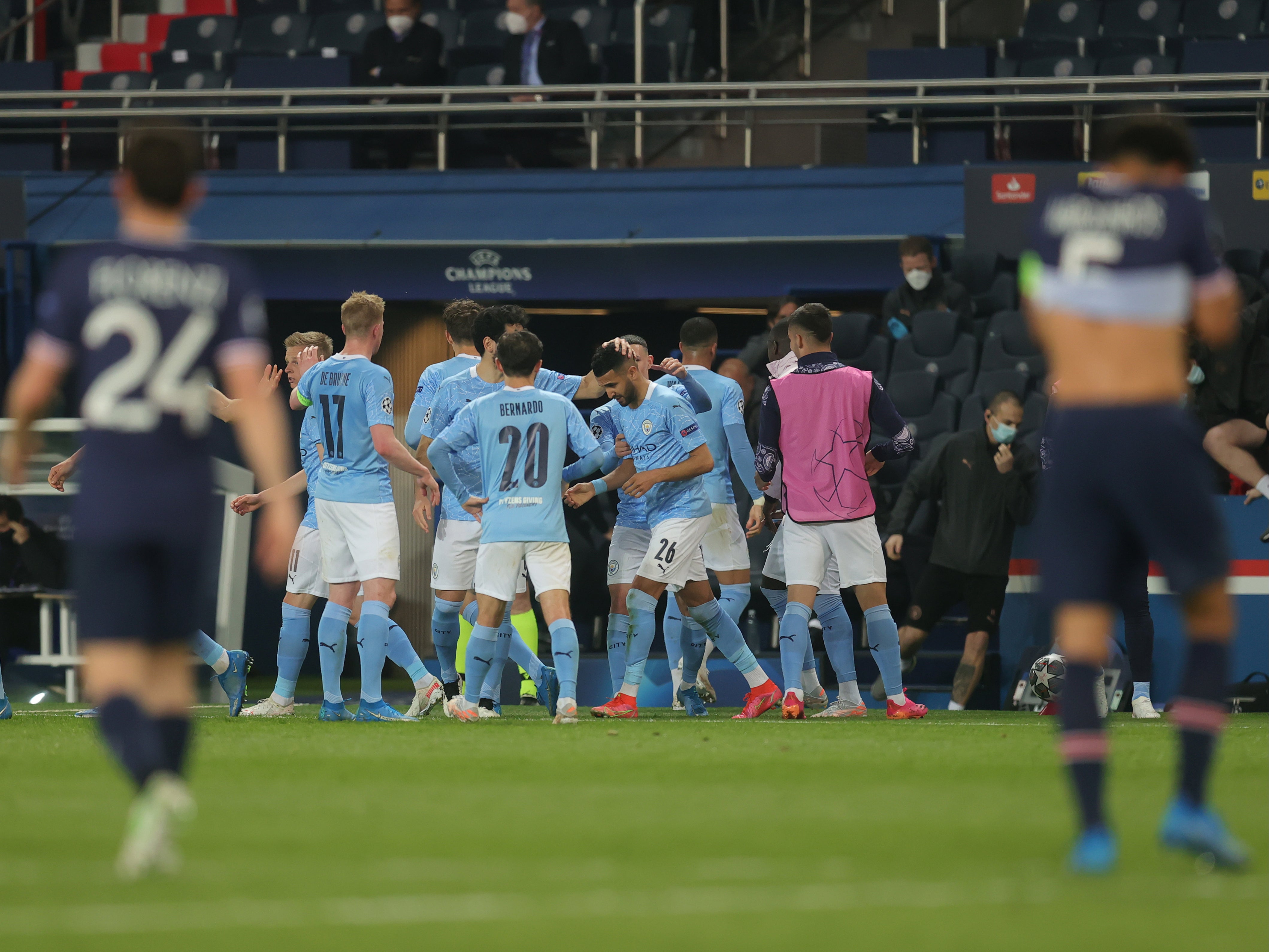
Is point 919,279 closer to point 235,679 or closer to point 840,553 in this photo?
point 840,553

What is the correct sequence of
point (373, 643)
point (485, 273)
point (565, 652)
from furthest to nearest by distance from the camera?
point (485, 273)
point (373, 643)
point (565, 652)

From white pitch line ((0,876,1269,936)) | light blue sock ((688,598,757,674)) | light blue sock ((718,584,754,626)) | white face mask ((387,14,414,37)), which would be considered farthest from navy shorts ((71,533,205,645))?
white face mask ((387,14,414,37))

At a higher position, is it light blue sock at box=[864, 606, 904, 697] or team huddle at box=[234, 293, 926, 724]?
team huddle at box=[234, 293, 926, 724]

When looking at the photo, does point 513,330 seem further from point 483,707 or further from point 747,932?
point 747,932

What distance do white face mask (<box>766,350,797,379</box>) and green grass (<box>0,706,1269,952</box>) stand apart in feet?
11.5

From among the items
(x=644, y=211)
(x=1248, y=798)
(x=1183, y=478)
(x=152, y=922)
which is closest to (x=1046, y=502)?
(x=1183, y=478)

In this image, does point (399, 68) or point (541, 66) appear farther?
point (399, 68)

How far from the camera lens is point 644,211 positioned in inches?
631

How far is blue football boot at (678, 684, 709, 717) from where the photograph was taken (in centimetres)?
1098

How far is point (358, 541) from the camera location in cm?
961

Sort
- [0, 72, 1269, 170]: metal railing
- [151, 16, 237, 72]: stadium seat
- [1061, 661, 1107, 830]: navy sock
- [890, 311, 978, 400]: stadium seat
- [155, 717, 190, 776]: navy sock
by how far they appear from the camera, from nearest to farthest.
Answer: [1061, 661, 1107, 830]: navy sock
[155, 717, 190, 776]: navy sock
[890, 311, 978, 400]: stadium seat
[0, 72, 1269, 170]: metal railing
[151, 16, 237, 72]: stadium seat

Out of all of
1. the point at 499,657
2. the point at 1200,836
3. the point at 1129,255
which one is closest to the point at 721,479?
the point at 499,657

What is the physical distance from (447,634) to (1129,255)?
7120mm

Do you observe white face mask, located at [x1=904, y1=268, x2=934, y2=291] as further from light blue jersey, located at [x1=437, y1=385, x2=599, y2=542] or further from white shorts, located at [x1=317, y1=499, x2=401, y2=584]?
white shorts, located at [x1=317, y1=499, x2=401, y2=584]
